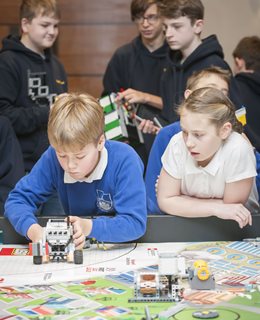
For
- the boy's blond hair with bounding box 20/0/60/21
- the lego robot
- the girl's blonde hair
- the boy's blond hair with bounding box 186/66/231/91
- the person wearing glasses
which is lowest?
the lego robot

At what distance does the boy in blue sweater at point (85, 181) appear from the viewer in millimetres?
2043

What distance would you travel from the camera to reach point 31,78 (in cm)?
334

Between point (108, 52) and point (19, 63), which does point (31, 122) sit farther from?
point (108, 52)

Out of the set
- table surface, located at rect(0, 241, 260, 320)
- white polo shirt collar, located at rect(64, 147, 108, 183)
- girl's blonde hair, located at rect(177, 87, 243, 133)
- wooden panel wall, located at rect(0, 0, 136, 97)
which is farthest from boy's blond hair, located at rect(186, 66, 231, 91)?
wooden panel wall, located at rect(0, 0, 136, 97)

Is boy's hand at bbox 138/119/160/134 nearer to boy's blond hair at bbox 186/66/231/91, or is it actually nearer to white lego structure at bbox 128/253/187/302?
boy's blond hair at bbox 186/66/231/91

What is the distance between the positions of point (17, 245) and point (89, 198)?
0.27 m

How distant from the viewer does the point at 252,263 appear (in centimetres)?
195

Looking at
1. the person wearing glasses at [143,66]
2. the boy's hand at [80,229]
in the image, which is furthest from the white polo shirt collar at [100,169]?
the person wearing glasses at [143,66]

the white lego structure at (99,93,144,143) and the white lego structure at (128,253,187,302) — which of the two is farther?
the white lego structure at (99,93,144,143)

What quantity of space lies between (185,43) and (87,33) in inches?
67.4

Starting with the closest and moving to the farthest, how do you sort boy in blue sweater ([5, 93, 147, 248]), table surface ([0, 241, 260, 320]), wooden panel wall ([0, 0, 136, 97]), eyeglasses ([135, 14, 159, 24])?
table surface ([0, 241, 260, 320]) < boy in blue sweater ([5, 93, 147, 248]) < eyeglasses ([135, 14, 159, 24]) < wooden panel wall ([0, 0, 136, 97])

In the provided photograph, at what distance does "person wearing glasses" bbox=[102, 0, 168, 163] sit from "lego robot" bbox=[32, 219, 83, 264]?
1.52m

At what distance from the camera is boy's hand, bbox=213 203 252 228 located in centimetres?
213

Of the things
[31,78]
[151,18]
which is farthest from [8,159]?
[151,18]
